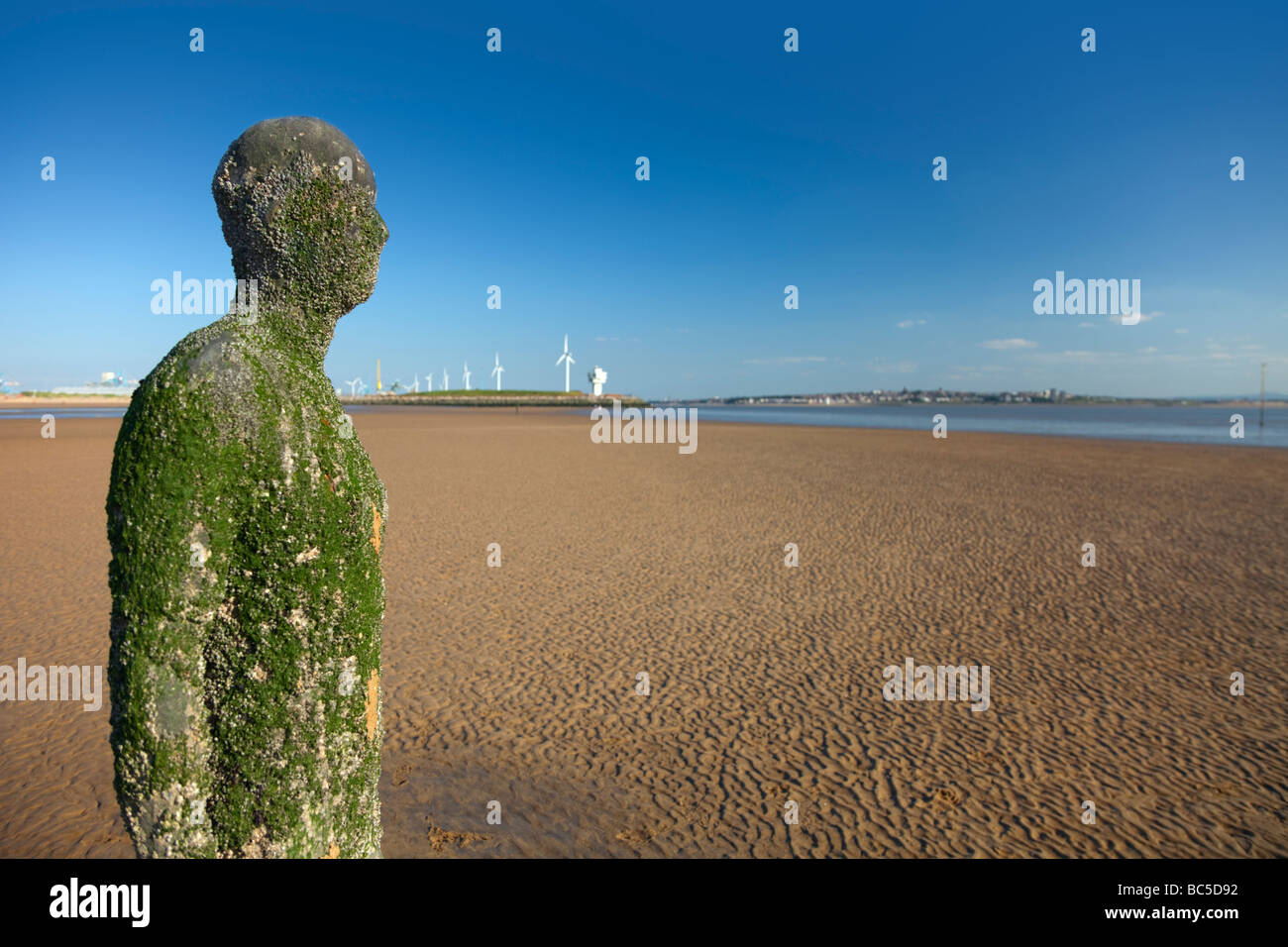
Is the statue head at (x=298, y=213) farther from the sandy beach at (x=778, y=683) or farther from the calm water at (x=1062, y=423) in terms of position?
the calm water at (x=1062, y=423)

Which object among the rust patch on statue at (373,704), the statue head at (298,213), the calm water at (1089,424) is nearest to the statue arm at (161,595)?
the rust patch on statue at (373,704)

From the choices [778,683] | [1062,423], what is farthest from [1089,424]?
[778,683]

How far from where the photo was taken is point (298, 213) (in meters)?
2.65

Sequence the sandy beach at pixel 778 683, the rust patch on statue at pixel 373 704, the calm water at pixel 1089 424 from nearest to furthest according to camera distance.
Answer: the rust patch on statue at pixel 373 704
the sandy beach at pixel 778 683
the calm water at pixel 1089 424

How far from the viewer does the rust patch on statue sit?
8.55ft

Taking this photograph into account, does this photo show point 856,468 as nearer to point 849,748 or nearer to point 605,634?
point 605,634

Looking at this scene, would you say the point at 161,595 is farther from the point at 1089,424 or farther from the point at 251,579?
the point at 1089,424

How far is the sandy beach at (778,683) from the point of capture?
4930 millimetres

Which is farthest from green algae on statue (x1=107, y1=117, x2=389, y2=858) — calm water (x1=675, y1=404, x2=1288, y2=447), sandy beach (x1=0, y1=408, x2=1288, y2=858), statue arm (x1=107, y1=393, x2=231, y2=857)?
calm water (x1=675, y1=404, x2=1288, y2=447)

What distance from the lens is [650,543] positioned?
13.4m

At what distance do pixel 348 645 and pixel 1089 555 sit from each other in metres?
13.7

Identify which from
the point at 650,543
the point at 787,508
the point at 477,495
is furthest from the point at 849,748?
the point at 477,495

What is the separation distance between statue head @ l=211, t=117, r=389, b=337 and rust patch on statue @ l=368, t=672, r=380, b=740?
1393mm

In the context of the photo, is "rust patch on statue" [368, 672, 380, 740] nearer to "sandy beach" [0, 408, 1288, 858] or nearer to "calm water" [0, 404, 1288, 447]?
"sandy beach" [0, 408, 1288, 858]
